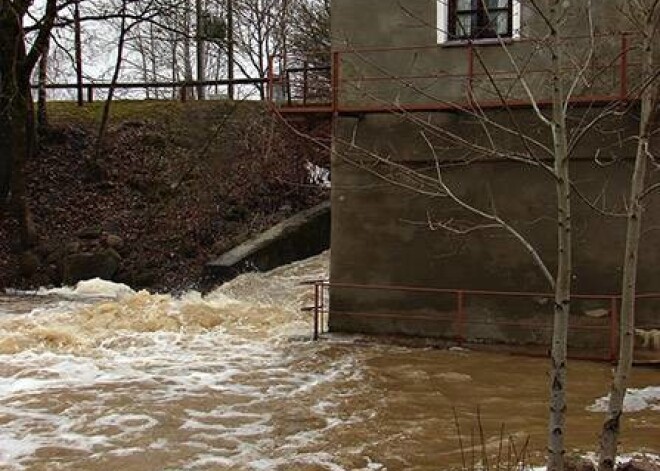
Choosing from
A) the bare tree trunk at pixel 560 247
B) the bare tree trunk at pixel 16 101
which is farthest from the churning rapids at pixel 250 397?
the bare tree trunk at pixel 16 101

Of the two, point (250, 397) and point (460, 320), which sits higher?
point (460, 320)

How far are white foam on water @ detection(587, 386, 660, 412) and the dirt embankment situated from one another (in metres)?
12.2

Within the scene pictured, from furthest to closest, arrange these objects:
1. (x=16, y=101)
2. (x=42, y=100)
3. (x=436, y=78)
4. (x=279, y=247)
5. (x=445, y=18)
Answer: (x=42, y=100) < (x=16, y=101) < (x=279, y=247) < (x=445, y=18) < (x=436, y=78)

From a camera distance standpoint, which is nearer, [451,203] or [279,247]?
[451,203]

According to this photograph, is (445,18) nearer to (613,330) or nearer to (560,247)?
(613,330)

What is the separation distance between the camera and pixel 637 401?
10.5 m

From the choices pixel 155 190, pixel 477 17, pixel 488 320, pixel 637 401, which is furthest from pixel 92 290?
pixel 637 401

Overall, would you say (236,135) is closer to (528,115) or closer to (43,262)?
(43,262)

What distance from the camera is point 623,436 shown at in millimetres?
9148

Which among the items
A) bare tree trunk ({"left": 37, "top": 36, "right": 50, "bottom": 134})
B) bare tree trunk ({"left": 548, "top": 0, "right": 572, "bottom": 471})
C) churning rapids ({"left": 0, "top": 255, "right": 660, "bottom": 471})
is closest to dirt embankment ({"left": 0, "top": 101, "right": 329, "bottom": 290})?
bare tree trunk ({"left": 37, "top": 36, "right": 50, "bottom": 134})

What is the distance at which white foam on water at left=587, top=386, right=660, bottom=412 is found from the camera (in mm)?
10305

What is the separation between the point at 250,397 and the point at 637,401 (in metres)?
4.99

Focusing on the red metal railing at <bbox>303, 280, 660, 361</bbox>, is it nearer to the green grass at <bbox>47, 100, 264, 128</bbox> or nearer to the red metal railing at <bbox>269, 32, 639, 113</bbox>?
the red metal railing at <bbox>269, 32, 639, 113</bbox>

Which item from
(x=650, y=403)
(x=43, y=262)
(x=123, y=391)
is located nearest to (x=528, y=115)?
(x=650, y=403)
